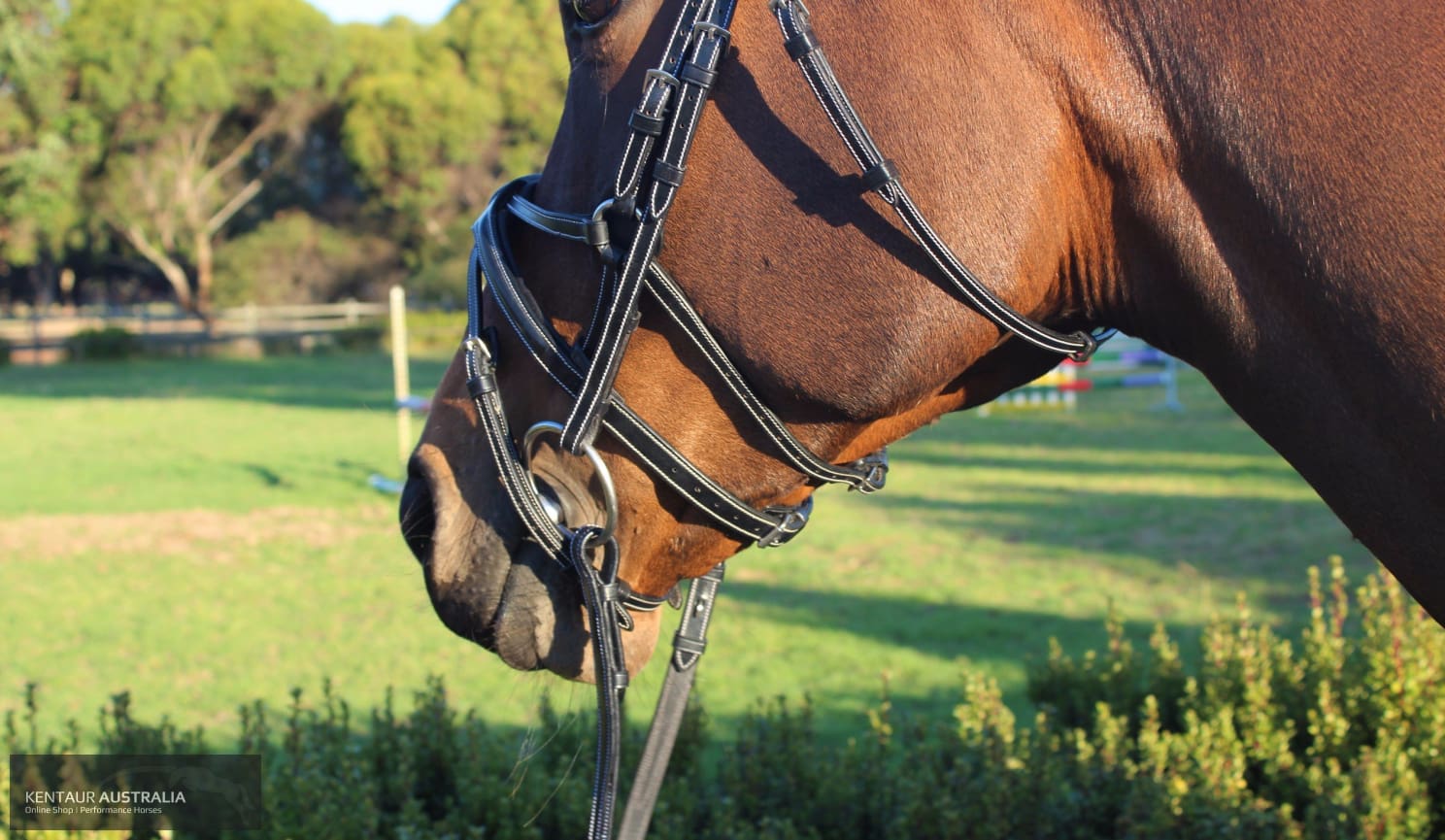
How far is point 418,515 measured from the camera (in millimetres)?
1762

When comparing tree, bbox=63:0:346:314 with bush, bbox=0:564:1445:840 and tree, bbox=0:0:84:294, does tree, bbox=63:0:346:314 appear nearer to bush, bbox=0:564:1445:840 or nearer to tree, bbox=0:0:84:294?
tree, bbox=0:0:84:294

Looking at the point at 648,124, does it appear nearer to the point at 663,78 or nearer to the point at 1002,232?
the point at 663,78

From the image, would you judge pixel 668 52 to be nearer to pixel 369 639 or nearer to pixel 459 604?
pixel 459 604

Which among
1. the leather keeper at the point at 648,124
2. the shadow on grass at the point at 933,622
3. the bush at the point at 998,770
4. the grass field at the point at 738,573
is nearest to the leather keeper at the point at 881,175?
the leather keeper at the point at 648,124

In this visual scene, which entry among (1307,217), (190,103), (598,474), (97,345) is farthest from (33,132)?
(1307,217)

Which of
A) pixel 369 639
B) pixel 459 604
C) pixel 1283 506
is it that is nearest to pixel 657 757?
pixel 459 604

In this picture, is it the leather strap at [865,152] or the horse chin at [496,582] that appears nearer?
the leather strap at [865,152]

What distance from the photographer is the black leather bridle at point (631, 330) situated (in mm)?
1429

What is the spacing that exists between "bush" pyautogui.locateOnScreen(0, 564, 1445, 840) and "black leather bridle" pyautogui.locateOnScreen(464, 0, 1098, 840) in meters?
1.62

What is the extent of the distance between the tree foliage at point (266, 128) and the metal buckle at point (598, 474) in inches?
1361

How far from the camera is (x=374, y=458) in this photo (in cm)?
1403

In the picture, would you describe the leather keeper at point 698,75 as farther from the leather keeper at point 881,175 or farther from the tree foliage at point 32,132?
the tree foliage at point 32,132

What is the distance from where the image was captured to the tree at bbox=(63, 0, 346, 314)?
113 feet

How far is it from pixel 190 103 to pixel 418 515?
38942 mm
